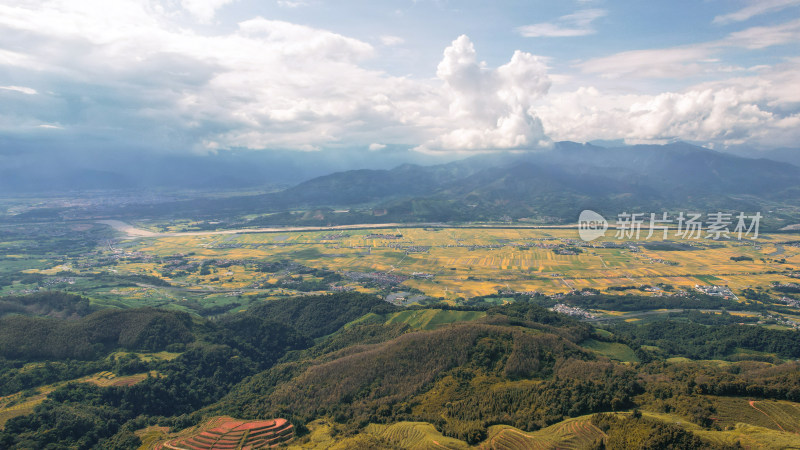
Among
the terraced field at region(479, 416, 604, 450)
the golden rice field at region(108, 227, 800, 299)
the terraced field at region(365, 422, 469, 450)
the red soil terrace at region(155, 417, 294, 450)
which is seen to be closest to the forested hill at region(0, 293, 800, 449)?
the terraced field at region(365, 422, 469, 450)

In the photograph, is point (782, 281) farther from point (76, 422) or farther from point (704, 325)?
point (76, 422)

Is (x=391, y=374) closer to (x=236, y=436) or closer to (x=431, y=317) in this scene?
(x=236, y=436)

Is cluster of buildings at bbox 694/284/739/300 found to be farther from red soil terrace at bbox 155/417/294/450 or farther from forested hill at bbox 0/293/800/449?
red soil terrace at bbox 155/417/294/450

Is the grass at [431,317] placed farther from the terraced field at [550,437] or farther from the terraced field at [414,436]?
the terraced field at [550,437]

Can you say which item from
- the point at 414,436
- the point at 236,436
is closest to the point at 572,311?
the point at 414,436

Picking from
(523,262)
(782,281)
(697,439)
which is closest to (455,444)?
(697,439)


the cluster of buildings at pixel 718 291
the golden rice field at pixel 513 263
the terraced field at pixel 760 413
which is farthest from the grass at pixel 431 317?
the cluster of buildings at pixel 718 291
